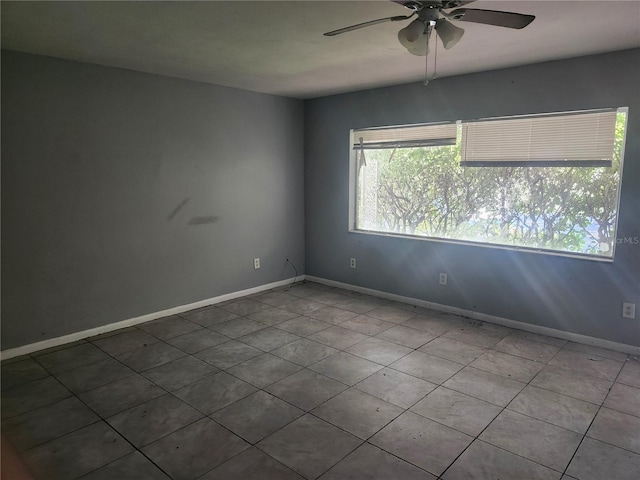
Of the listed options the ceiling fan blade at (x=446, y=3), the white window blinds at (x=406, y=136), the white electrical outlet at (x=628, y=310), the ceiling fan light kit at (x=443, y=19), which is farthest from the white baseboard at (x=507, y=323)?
the ceiling fan blade at (x=446, y=3)

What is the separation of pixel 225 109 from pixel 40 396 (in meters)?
3.00

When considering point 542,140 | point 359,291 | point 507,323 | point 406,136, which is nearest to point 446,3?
point 542,140

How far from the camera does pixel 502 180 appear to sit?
3.78 m

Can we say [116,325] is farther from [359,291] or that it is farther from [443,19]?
[443,19]

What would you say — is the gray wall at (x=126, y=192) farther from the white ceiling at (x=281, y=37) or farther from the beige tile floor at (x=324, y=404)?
the beige tile floor at (x=324, y=404)

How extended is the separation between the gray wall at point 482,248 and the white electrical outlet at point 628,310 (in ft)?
0.09

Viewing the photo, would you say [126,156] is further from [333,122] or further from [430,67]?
[430,67]

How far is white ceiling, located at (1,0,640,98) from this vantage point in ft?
7.36

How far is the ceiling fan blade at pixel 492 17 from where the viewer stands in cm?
183

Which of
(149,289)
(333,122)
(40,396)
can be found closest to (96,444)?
(40,396)

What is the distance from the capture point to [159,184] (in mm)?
3906

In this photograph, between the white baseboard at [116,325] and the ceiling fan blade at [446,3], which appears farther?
the white baseboard at [116,325]

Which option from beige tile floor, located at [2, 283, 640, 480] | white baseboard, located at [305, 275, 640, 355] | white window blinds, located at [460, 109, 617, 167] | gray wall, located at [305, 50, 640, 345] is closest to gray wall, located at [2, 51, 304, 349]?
beige tile floor, located at [2, 283, 640, 480]

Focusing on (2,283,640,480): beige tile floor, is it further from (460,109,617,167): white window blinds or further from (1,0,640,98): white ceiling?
(1,0,640,98): white ceiling
